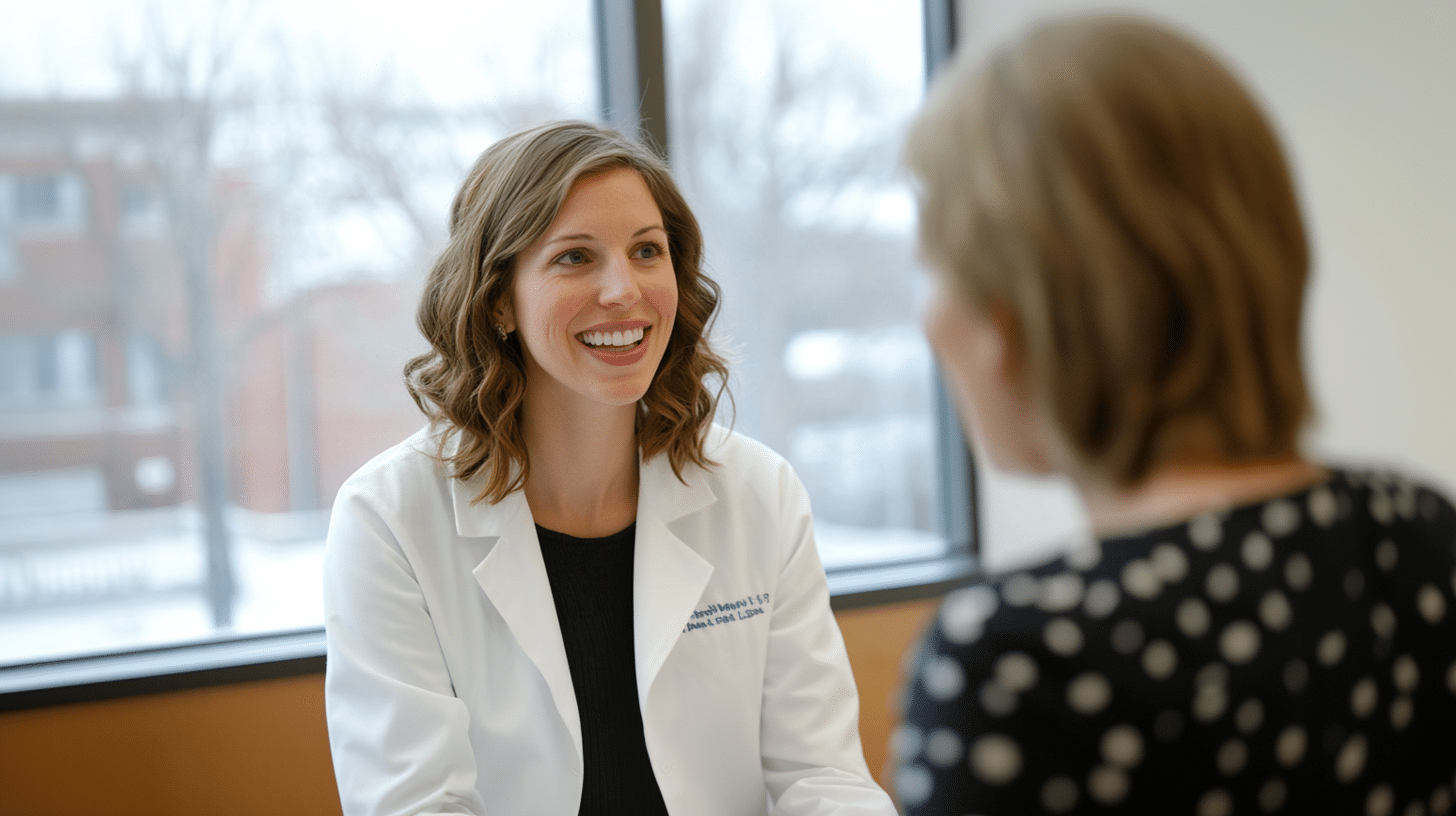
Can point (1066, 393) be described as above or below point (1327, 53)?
below

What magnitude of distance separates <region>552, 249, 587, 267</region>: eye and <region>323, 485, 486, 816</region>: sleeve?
43 centimetres

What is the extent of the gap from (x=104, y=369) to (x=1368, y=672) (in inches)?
83.4

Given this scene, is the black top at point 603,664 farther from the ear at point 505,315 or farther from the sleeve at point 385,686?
the ear at point 505,315

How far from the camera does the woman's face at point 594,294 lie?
5.16 ft

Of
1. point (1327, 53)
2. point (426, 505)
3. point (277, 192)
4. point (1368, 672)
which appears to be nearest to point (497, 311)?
point (426, 505)

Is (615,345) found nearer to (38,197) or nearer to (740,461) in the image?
(740,461)

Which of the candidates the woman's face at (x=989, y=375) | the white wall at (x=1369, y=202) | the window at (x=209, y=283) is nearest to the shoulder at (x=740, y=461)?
the window at (x=209, y=283)

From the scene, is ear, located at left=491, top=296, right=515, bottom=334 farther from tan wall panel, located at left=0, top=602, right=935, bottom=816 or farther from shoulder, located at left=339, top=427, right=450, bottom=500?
tan wall panel, located at left=0, top=602, right=935, bottom=816

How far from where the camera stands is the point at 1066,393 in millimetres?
564

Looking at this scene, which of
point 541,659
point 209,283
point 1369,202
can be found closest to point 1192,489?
point 541,659

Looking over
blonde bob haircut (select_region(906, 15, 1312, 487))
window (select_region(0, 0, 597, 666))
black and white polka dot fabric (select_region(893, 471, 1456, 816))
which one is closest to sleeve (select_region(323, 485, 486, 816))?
window (select_region(0, 0, 597, 666))

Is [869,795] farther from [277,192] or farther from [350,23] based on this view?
[350,23]

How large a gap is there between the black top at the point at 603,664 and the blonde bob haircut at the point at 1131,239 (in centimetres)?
109

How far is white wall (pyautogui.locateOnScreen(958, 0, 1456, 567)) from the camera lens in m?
2.52
